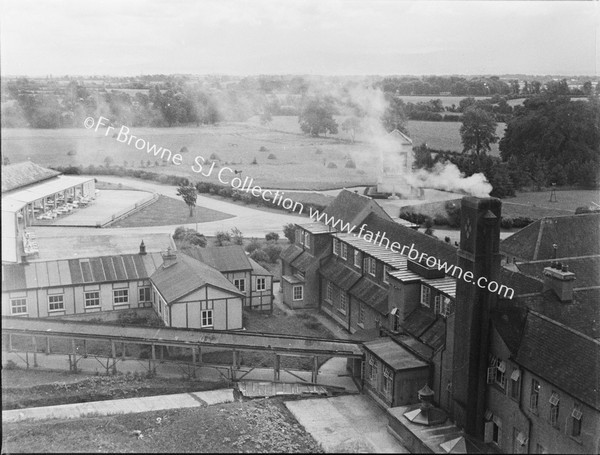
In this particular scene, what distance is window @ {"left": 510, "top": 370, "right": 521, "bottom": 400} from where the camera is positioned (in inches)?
480

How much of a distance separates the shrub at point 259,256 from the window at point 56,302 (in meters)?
9.20

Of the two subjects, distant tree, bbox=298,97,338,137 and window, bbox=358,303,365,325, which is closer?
window, bbox=358,303,365,325

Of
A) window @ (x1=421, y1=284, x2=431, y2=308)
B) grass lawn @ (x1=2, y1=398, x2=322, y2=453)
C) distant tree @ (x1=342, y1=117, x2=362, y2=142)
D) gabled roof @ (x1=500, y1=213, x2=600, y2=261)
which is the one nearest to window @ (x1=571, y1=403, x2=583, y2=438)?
grass lawn @ (x1=2, y1=398, x2=322, y2=453)

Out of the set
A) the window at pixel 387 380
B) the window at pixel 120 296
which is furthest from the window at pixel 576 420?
the window at pixel 120 296

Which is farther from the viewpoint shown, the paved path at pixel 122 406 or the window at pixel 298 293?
the window at pixel 298 293

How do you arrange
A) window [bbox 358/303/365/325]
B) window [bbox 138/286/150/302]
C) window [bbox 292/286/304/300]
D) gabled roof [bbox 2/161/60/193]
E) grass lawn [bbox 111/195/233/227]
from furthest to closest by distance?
grass lawn [bbox 111/195/233/227], window [bbox 292/286/304/300], window [bbox 138/286/150/302], window [bbox 358/303/365/325], gabled roof [bbox 2/161/60/193]

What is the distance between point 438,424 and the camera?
42.3 feet

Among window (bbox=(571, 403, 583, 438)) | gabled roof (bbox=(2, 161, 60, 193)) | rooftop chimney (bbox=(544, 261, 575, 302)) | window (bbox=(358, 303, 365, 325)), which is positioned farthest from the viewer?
window (bbox=(358, 303, 365, 325))

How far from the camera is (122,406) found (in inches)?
559

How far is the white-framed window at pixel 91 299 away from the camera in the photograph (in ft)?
63.5

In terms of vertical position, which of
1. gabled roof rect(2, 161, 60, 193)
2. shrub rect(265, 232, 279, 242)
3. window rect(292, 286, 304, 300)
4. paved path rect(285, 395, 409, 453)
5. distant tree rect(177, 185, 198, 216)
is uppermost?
gabled roof rect(2, 161, 60, 193)

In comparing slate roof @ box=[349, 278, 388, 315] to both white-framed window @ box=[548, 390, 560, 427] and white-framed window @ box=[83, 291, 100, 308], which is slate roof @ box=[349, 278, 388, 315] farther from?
white-framed window @ box=[83, 291, 100, 308]

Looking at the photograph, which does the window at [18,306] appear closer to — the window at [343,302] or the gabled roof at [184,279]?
the gabled roof at [184,279]

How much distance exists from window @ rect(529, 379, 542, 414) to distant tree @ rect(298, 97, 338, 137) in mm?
25600
